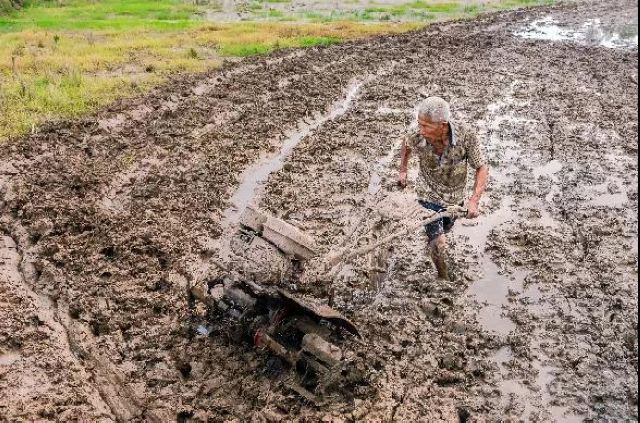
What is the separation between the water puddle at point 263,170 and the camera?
8.80 metres

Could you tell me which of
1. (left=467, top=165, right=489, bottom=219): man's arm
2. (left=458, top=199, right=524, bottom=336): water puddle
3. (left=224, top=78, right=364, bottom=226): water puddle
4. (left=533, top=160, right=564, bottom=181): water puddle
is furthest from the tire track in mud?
(left=533, top=160, right=564, bottom=181): water puddle

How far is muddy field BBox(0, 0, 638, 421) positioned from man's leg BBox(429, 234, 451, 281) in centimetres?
15

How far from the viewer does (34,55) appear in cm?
1788

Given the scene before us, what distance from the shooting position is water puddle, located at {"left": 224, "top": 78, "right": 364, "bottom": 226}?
880cm

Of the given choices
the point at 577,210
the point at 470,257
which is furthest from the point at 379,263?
the point at 577,210

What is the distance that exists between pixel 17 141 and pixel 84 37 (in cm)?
1304

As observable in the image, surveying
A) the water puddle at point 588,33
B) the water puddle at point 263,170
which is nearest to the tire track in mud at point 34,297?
the water puddle at point 263,170

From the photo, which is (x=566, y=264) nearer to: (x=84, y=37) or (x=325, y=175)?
(x=325, y=175)

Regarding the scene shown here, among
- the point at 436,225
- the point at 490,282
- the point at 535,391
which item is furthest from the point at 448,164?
the point at 535,391

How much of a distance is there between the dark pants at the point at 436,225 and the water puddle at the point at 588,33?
16643 mm

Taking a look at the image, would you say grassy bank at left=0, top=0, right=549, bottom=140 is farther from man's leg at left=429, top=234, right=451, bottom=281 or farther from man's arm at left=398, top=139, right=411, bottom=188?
man's leg at left=429, top=234, right=451, bottom=281

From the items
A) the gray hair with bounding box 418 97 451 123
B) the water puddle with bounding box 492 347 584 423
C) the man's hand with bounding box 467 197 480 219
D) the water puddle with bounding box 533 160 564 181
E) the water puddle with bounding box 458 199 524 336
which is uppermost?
the gray hair with bounding box 418 97 451 123

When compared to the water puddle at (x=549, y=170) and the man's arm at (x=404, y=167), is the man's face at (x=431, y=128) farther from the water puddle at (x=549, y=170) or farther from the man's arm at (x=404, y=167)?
the water puddle at (x=549, y=170)

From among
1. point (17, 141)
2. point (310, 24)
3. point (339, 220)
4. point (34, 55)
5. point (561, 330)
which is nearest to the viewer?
point (561, 330)
